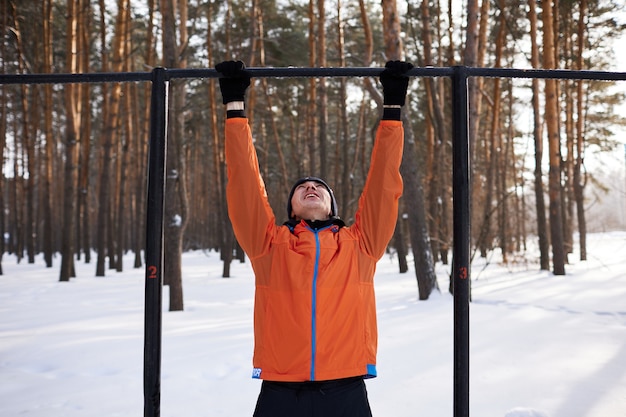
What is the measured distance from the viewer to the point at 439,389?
354cm

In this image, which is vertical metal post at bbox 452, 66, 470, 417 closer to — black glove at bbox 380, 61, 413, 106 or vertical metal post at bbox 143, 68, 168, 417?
black glove at bbox 380, 61, 413, 106

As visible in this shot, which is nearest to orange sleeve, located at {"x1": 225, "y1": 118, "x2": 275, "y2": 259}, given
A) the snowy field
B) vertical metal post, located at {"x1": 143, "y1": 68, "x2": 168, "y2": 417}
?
vertical metal post, located at {"x1": 143, "y1": 68, "x2": 168, "y2": 417}

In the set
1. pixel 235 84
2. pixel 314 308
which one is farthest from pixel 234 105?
pixel 314 308

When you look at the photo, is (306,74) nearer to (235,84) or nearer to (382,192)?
(235,84)

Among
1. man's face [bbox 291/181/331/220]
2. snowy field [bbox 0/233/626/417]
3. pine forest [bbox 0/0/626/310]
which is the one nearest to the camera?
man's face [bbox 291/181/331/220]

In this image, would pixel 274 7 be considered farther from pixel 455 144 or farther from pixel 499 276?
pixel 455 144

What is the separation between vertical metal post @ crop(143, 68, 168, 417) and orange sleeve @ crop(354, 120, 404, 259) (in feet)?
2.73

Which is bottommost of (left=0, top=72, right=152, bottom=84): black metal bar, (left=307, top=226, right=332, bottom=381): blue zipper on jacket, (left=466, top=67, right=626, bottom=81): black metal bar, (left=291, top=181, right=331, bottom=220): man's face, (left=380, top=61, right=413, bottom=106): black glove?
(left=307, top=226, right=332, bottom=381): blue zipper on jacket

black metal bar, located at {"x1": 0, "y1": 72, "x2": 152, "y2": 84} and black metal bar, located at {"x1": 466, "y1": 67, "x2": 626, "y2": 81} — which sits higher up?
black metal bar, located at {"x1": 0, "y1": 72, "x2": 152, "y2": 84}

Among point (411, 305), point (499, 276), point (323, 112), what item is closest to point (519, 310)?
point (411, 305)

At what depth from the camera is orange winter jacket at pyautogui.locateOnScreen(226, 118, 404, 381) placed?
1.86 metres

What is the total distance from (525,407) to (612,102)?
17.3 meters

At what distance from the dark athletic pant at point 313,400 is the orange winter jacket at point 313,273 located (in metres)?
0.06

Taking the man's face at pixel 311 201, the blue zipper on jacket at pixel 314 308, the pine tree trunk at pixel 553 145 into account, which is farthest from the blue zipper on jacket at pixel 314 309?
the pine tree trunk at pixel 553 145
